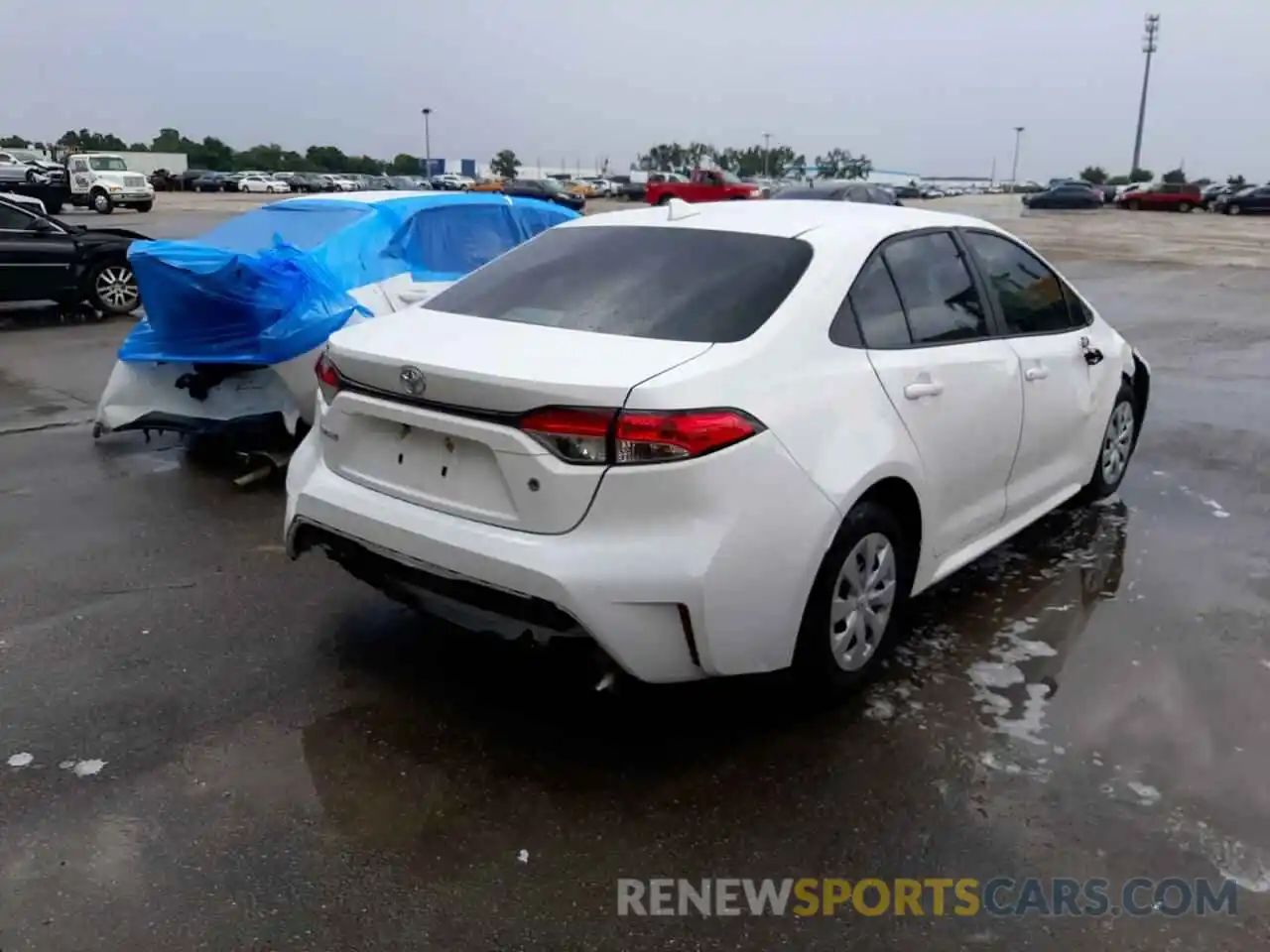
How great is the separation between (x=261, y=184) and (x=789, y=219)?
6804 cm

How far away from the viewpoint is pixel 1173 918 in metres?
2.75

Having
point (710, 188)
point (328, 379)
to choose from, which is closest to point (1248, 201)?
point (710, 188)

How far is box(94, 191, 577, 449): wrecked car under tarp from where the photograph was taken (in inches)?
237

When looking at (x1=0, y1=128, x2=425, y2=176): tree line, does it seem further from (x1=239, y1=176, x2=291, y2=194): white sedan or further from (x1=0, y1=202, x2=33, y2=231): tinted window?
(x1=0, y1=202, x2=33, y2=231): tinted window

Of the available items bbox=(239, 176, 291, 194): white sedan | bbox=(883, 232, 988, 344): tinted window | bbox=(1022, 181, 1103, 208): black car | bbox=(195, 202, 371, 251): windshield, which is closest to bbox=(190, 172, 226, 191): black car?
bbox=(239, 176, 291, 194): white sedan

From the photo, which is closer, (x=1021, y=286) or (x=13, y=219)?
(x=1021, y=286)

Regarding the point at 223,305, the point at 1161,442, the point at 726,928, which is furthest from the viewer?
the point at 1161,442

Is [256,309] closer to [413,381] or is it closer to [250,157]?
[413,381]

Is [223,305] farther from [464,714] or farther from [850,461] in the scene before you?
[850,461]

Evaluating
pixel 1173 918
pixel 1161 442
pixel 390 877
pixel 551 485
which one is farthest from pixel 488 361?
pixel 1161 442

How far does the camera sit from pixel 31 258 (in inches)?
474

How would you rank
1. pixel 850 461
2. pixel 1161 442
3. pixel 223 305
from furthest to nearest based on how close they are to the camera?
1. pixel 1161 442
2. pixel 223 305
3. pixel 850 461

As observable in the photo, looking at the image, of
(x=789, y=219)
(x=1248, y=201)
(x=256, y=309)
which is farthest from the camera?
(x=1248, y=201)

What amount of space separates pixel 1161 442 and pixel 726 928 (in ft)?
19.0
